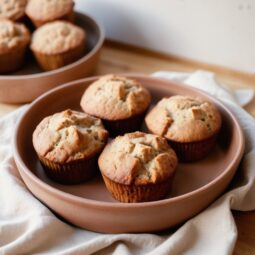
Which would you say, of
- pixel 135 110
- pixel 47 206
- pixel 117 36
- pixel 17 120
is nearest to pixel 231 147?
pixel 135 110

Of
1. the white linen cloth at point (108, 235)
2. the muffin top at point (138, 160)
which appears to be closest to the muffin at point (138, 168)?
the muffin top at point (138, 160)

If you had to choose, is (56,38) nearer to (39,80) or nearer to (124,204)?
(39,80)

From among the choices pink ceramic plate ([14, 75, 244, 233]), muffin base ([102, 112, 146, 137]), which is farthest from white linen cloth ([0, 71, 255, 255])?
muffin base ([102, 112, 146, 137])

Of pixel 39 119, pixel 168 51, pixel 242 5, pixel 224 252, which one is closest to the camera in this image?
pixel 224 252

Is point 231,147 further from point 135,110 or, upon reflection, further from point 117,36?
point 117,36

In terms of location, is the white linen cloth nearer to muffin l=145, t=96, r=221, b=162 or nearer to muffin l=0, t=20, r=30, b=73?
muffin l=145, t=96, r=221, b=162

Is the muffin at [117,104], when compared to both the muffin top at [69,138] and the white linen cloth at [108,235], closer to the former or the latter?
the muffin top at [69,138]

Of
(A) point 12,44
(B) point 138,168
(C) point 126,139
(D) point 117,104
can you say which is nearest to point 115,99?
(D) point 117,104
